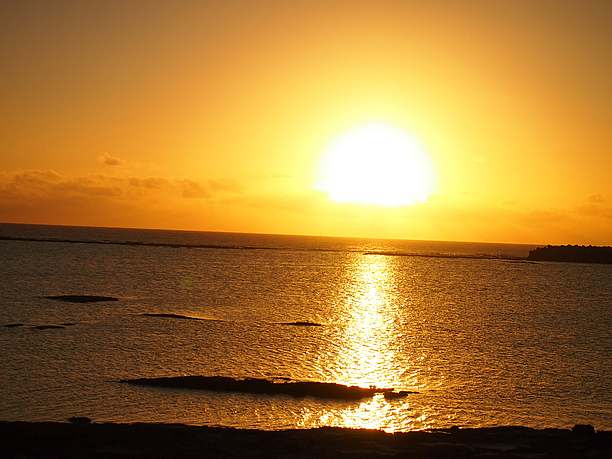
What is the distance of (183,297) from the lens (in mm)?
80188

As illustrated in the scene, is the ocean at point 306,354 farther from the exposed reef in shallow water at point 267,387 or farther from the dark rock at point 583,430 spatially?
the dark rock at point 583,430

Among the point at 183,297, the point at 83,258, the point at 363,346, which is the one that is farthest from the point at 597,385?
the point at 83,258

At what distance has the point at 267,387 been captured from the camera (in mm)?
32625

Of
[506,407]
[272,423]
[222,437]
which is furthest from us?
[506,407]

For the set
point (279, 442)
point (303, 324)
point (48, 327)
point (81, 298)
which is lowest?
point (48, 327)

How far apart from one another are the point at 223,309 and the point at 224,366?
1198 inches

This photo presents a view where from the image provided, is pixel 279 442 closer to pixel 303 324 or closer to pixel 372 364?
pixel 372 364

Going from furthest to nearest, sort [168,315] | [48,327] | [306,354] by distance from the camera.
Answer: [168,315] < [48,327] < [306,354]

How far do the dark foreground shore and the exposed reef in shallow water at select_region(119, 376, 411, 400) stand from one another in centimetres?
759

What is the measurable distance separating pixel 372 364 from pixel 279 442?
63.0 ft

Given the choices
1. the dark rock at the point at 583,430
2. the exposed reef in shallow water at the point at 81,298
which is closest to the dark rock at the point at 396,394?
the dark rock at the point at 583,430

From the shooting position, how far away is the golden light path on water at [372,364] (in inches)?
1106

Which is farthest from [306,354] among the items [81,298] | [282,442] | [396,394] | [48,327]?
[81,298]

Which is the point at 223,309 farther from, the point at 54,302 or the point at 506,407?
the point at 506,407
